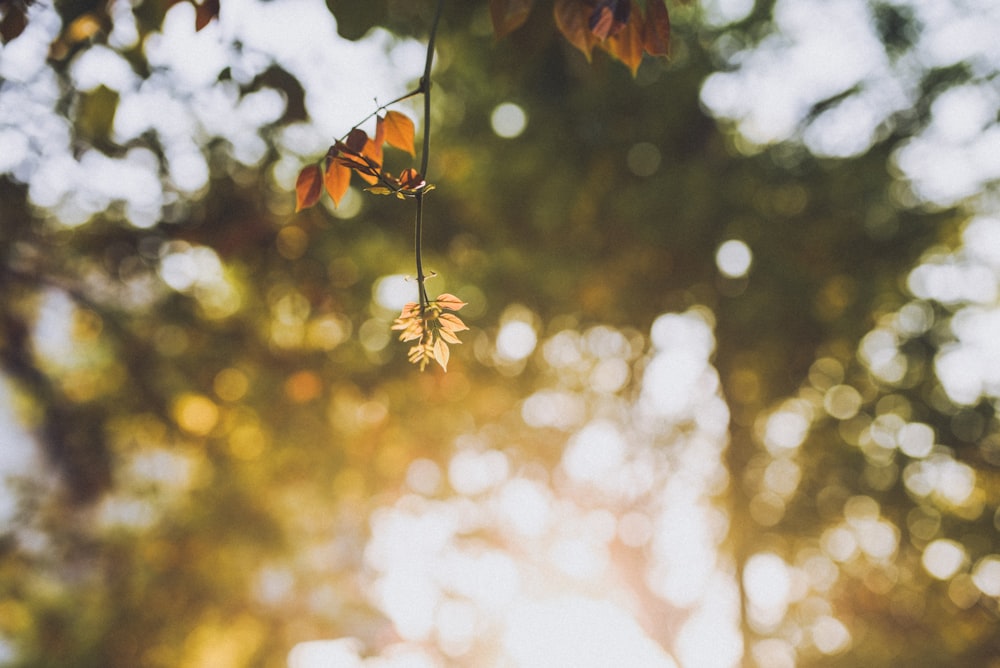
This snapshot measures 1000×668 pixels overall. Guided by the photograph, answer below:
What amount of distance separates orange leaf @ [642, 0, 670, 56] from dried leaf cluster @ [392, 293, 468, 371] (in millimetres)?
677

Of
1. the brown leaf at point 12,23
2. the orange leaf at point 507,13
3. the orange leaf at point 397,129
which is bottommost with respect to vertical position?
the orange leaf at point 397,129

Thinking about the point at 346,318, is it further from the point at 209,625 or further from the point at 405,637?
the point at 405,637

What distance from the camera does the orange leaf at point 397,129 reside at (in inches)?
55.6

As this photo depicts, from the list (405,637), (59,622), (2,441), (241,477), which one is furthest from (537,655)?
(2,441)

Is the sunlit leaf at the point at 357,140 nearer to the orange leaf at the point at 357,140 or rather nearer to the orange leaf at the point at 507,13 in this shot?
the orange leaf at the point at 357,140

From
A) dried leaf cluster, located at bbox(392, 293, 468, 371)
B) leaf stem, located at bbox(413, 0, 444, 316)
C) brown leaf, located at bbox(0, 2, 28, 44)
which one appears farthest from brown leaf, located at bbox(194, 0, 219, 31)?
dried leaf cluster, located at bbox(392, 293, 468, 371)

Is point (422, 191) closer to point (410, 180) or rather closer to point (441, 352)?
point (410, 180)

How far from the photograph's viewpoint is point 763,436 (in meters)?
6.99

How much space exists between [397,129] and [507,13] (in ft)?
1.14

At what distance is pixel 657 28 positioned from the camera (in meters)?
1.29

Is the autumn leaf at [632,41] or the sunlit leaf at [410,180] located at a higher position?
the autumn leaf at [632,41]

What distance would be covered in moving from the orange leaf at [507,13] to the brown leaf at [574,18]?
67mm

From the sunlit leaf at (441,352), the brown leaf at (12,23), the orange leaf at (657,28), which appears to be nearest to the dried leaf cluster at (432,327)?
the sunlit leaf at (441,352)

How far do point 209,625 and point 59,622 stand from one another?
4.63 feet
